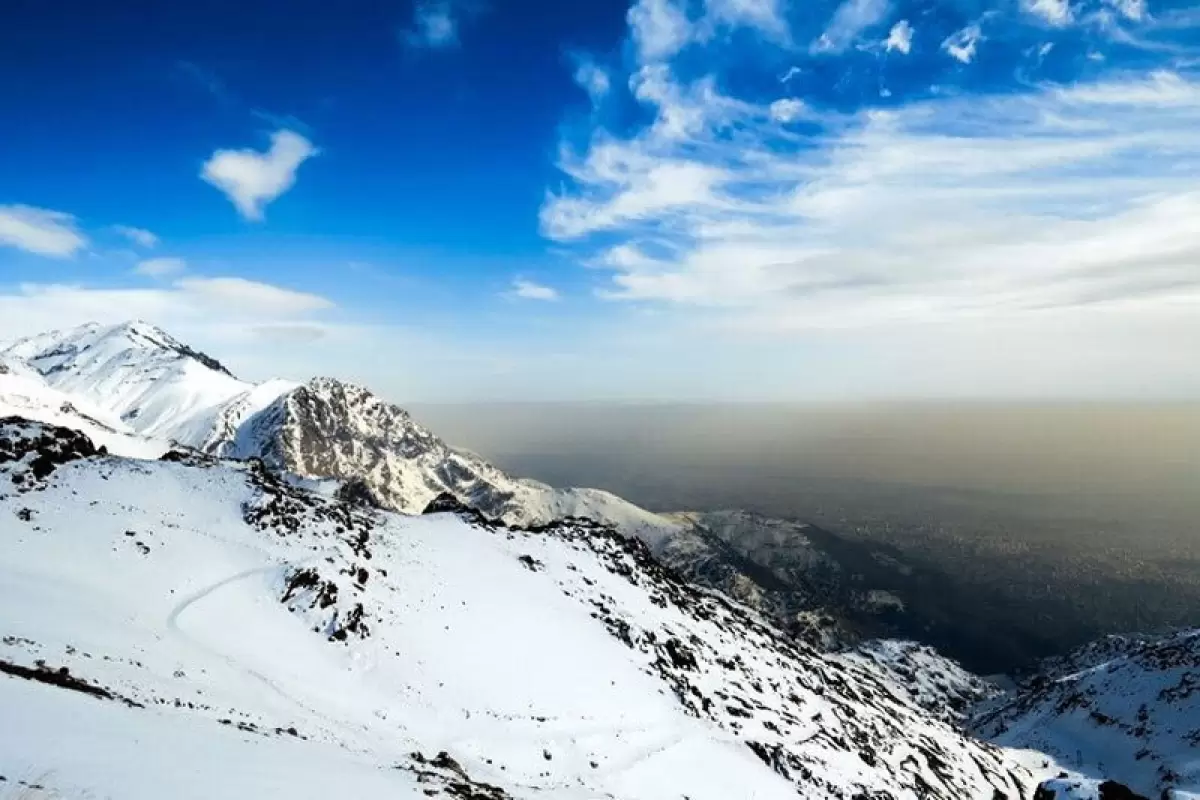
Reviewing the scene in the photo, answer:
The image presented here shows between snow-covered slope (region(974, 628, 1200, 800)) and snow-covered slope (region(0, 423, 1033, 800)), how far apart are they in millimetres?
46522

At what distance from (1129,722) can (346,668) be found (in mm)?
144222

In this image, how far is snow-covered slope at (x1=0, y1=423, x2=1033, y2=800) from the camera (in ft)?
64.7

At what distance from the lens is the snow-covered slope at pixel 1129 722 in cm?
9888

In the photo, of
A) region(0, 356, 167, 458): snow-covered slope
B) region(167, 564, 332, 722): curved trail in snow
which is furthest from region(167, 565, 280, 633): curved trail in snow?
region(0, 356, 167, 458): snow-covered slope

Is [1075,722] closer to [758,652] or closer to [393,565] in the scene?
[758,652]

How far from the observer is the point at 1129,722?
11550cm

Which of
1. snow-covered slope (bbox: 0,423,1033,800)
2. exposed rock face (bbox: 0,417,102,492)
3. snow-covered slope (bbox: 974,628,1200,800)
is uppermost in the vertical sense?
exposed rock face (bbox: 0,417,102,492)

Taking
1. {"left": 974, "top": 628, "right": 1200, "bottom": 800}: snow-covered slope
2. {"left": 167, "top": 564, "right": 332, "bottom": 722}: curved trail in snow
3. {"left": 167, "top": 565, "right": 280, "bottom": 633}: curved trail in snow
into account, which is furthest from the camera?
{"left": 974, "top": 628, "right": 1200, "bottom": 800}: snow-covered slope

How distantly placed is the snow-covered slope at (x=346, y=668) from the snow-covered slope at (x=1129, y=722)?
153 feet

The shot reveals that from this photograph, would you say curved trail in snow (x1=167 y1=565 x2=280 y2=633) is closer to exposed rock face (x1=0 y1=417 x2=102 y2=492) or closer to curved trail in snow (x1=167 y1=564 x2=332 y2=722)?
curved trail in snow (x1=167 y1=564 x2=332 y2=722)

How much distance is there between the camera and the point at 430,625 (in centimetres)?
4847

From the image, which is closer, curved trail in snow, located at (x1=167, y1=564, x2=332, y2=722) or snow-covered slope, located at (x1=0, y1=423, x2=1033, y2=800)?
snow-covered slope, located at (x1=0, y1=423, x2=1033, y2=800)

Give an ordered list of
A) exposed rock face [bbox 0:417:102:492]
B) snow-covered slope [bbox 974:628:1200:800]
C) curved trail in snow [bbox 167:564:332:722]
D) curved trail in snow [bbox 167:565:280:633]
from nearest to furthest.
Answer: curved trail in snow [bbox 167:564:332:722], curved trail in snow [bbox 167:565:280:633], exposed rock face [bbox 0:417:102:492], snow-covered slope [bbox 974:628:1200:800]

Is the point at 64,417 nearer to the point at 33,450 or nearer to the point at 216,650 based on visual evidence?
the point at 33,450
